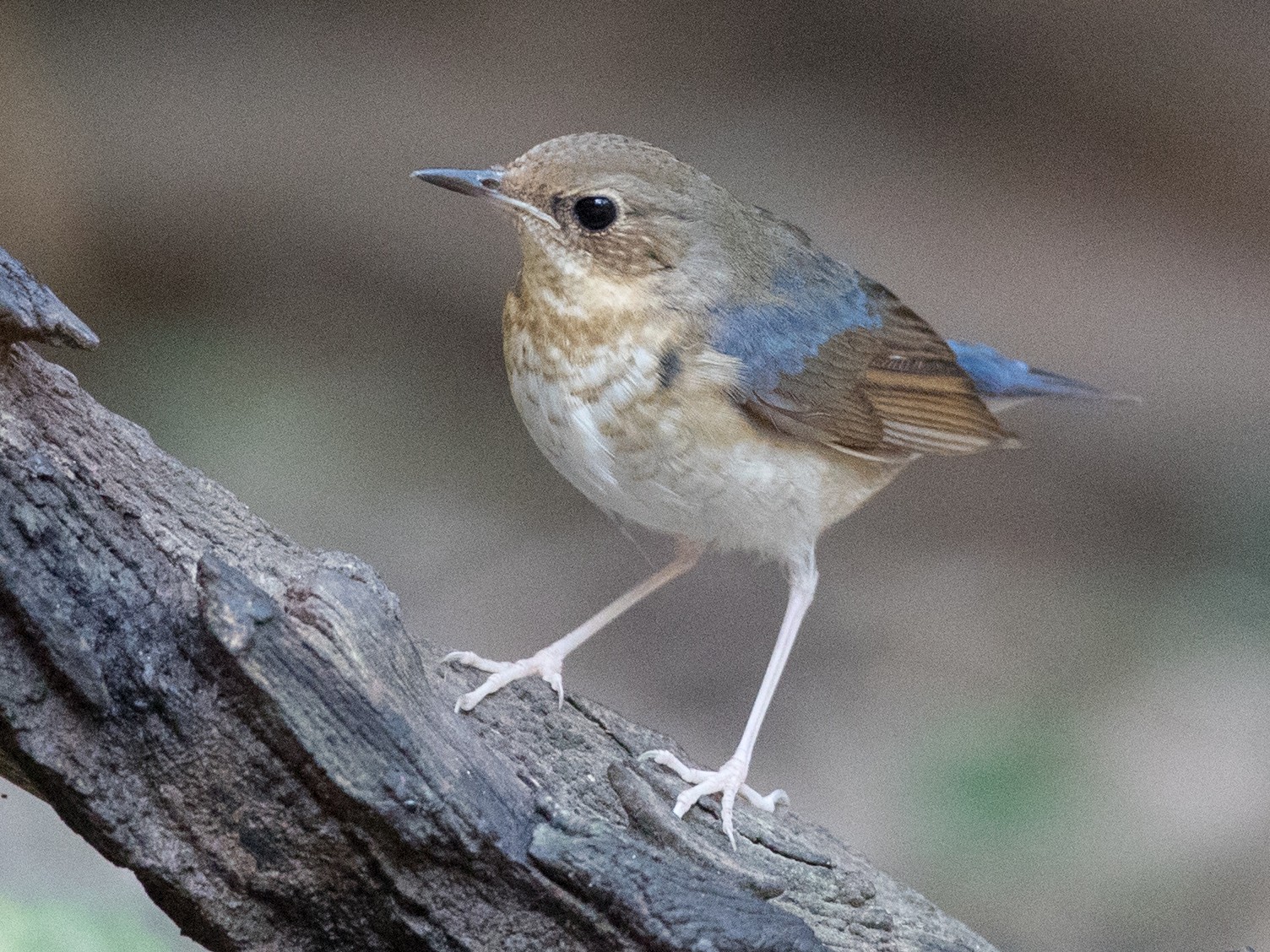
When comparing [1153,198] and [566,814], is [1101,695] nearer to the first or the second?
[1153,198]

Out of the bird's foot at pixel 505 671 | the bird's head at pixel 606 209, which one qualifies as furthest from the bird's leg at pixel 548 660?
the bird's head at pixel 606 209

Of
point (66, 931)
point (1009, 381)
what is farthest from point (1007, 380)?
point (66, 931)

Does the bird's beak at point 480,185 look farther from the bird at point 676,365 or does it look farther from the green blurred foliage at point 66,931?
the green blurred foliage at point 66,931

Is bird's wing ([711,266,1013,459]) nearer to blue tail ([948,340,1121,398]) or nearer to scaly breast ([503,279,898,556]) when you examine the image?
scaly breast ([503,279,898,556])

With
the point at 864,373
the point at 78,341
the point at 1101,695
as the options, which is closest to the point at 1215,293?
the point at 1101,695

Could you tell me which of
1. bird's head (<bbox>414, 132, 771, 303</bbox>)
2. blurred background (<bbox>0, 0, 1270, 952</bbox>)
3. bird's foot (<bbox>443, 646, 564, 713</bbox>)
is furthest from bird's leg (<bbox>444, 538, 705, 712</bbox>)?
blurred background (<bbox>0, 0, 1270, 952</bbox>)

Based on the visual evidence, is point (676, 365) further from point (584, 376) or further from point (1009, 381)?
point (1009, 381)

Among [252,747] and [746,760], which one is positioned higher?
[746,760]
